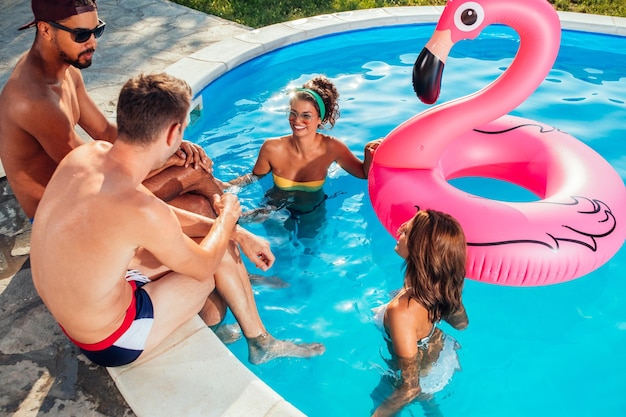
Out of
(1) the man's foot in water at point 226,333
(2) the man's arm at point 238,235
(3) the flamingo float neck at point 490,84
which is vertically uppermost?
(3) the flamingo float neck at point 490,84

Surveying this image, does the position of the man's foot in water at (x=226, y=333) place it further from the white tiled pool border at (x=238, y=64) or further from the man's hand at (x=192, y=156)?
the man's hand at (x=192, y=156)

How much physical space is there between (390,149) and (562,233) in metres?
1.06

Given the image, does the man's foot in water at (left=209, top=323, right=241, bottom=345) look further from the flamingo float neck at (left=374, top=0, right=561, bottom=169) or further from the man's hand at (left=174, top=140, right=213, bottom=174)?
the flamingo float neck at (left=374, top=0, right=561, bottom=169)

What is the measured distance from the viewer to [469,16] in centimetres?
311

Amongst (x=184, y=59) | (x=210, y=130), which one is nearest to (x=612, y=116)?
(x=210, y=130)

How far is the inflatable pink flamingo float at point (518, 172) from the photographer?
283cm

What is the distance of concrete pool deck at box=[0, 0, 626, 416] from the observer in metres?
2.33

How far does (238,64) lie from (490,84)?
313 centimetres

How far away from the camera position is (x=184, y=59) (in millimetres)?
5445

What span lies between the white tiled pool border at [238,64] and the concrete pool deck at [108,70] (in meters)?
0.01

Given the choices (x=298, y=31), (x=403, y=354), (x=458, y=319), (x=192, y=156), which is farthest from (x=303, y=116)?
(x=298, y=31)

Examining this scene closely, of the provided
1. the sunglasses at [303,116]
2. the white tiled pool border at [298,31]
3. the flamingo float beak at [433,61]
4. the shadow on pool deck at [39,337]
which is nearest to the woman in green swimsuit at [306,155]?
the sunglasses at [303,116]

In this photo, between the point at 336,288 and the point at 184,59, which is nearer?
the point at 336,288

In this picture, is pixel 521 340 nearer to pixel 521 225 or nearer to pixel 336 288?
pixel 521 225
